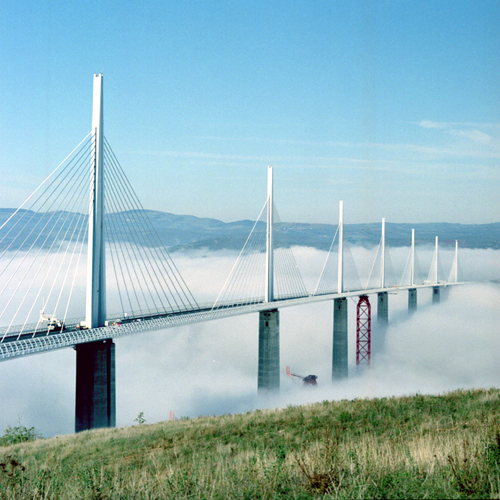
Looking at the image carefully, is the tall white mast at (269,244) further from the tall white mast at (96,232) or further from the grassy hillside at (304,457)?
the grassy hillside at (304,457)

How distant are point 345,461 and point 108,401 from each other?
2928cm

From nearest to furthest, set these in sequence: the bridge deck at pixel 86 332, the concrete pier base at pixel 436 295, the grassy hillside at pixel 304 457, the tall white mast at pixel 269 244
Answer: the grassy hillside at pixel 304 457, the bridge deck at pixel 86 332, the tall white mast at pixel 269 244, the concrete pier base at pixel 436 295

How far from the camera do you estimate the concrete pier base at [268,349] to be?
53875 mm

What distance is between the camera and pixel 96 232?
1329 inches

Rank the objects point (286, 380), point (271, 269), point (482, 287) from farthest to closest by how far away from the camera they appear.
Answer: point (482, 287), point (286, 380), point (271, 269)

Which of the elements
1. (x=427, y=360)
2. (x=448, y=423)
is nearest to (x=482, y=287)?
(x=427, y=360)

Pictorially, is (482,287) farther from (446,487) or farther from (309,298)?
(446,487)

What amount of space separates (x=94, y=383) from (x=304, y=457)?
27713 mm

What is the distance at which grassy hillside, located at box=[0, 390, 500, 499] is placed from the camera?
637cm

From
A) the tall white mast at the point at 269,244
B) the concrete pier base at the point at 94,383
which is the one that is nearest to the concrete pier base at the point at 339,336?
the tall white mast at the point at 269,244

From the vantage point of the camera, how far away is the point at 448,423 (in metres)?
11.8

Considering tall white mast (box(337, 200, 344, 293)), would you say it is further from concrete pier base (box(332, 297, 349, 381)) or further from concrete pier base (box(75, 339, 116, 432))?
concrete pier base (box(75, 339, 116, 432))

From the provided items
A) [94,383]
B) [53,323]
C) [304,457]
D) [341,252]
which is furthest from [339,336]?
[304,457]

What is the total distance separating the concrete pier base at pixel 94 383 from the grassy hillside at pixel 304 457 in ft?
55.6
